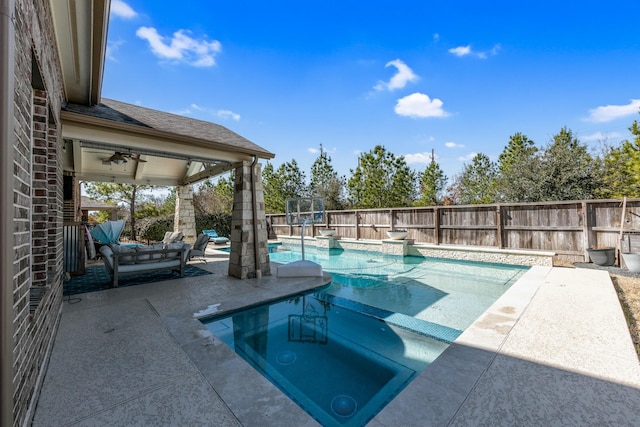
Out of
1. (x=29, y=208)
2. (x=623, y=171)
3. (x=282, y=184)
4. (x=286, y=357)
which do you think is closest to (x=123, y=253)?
(x=29, y=208)

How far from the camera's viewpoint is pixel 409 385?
235 centimetres

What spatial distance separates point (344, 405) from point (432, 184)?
21803 mm

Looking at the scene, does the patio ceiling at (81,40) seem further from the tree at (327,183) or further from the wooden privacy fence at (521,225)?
the tree at (327,183)

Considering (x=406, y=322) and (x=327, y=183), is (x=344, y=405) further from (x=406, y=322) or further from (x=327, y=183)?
(x=327, y=183)

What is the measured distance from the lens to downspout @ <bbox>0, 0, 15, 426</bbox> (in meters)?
1.14

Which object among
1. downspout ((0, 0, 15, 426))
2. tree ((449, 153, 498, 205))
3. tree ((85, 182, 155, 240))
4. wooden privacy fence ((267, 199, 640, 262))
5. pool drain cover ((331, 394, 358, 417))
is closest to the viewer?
downspout ((0, 0, 15, 426))

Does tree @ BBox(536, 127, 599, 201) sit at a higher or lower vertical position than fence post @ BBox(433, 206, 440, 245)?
higher

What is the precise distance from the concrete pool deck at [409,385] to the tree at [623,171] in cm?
1162

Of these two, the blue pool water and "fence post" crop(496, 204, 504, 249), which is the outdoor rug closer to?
the blue pool water

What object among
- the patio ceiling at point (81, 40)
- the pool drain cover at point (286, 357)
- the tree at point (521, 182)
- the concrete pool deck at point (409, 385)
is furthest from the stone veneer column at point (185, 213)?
the tree at point (521, 182)

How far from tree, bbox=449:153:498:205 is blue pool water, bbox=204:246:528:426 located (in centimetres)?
1626

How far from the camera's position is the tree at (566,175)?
1258 cm

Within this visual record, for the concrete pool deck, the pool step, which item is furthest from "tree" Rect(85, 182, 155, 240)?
the pool step

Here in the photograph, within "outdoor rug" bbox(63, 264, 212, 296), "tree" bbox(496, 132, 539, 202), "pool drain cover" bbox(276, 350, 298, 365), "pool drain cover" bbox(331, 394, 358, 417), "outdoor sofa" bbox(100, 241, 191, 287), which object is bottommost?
"pool drain cover" bbox(331, 394, 358, 417)
